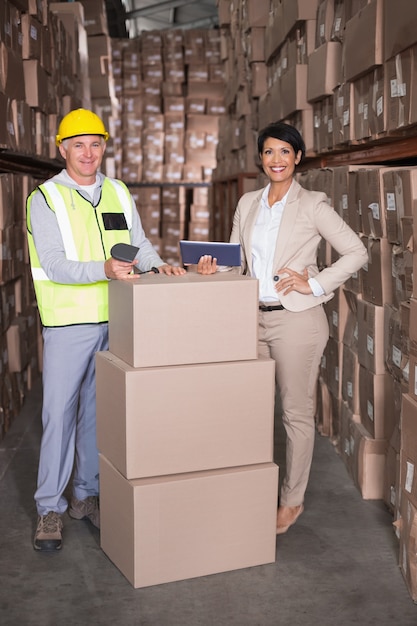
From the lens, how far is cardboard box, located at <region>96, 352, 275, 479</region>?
2834mm

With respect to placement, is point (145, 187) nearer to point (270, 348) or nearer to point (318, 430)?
point (318, 430)

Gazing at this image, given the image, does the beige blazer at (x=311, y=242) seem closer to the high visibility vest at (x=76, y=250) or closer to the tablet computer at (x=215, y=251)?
the tablet computer at (x=215, y=251)

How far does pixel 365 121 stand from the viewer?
12.3ft

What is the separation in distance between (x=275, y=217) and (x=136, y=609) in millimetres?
1648

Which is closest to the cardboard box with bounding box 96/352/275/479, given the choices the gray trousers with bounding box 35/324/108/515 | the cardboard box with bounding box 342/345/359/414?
the gray trousers with bounding box 35/324/108/515

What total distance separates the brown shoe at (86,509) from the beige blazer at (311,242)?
1.27 metres

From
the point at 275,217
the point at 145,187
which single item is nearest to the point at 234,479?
the point at 275,217

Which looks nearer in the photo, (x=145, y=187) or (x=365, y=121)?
(x=365, y=121)

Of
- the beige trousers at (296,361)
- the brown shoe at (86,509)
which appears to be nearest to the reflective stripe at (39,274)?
the beige trousers at (296,361)

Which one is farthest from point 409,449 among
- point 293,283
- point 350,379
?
point 350,379

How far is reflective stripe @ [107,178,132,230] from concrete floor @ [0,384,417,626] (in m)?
1.39

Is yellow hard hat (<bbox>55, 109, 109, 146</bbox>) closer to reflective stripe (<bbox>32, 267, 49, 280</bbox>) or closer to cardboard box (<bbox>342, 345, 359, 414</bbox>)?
reflective stripe (<bbox>32, 267, 49, 280</bbox>)

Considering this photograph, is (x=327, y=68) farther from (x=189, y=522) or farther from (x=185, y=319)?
(x=189, y=522)

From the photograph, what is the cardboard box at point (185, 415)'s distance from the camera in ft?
9.30
